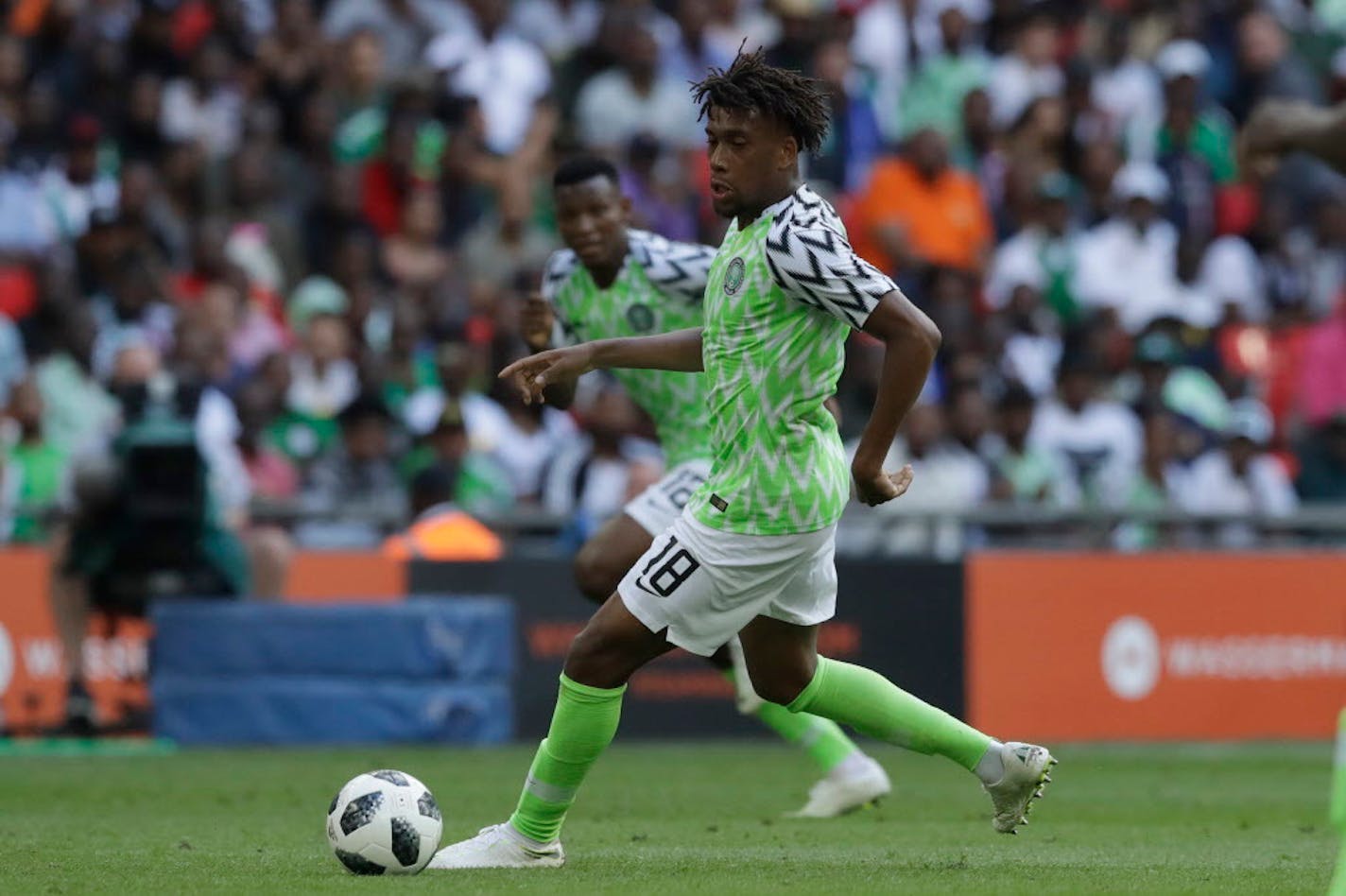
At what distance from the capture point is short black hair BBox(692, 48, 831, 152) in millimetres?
7574

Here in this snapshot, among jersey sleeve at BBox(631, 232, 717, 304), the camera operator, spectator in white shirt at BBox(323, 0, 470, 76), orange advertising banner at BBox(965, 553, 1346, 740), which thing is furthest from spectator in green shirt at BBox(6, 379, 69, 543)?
jersey sleeve at BBox(631, 232, 717, 304)

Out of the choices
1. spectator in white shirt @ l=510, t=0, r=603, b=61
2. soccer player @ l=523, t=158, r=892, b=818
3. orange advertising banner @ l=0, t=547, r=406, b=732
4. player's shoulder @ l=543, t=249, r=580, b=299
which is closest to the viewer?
soccer player @ l=523, t=158, r=892, b=818

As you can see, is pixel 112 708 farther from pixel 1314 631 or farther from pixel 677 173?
pixel 1314 631

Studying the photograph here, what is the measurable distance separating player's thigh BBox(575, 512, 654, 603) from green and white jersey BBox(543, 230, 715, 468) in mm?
491

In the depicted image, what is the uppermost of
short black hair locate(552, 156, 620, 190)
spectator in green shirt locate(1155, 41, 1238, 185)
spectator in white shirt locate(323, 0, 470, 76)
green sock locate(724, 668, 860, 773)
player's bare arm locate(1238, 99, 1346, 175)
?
spectator in white shirt locate(323, 0, 470, 76)

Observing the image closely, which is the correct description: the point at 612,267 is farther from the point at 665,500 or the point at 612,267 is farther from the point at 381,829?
the point at 381,829

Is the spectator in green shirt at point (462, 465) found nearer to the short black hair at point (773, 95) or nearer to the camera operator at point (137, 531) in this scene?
the camera operator at point (137, 531)

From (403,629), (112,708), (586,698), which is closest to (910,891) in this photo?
(586,698)

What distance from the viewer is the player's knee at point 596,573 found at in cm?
1005

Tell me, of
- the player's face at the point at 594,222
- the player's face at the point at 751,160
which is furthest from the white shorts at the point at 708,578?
the player's face at the point at 594,222

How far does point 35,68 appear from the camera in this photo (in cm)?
1839

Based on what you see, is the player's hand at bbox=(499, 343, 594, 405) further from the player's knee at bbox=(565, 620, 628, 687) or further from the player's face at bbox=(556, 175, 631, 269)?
the player's face at bbox=(556, 175, 631, 269)

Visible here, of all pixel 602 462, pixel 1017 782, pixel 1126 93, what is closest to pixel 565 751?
pixel 1017 782

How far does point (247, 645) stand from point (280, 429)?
261 cm
